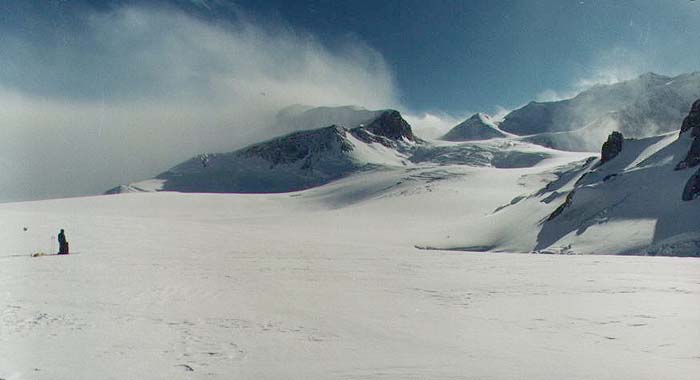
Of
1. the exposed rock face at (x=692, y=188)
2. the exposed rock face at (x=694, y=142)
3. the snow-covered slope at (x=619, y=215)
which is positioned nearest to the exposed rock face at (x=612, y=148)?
the snow-covered slope at (x=619, y=215)

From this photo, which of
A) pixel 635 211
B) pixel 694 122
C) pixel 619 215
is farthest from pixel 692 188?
pixel 694 122

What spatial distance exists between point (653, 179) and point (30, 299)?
33734 mm

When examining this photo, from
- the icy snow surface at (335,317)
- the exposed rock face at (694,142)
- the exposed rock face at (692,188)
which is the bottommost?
the icy snow surface at (335,317)

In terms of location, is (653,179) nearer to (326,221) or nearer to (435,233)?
(435,233)

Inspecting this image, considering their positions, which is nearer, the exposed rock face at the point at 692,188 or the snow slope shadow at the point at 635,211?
the snow slope shadow at the point at 635,211

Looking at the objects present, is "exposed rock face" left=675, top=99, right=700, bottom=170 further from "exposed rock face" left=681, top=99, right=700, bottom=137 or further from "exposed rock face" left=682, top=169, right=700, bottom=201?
"exposed rock face" left=682, top=169, right=700, bottom=201

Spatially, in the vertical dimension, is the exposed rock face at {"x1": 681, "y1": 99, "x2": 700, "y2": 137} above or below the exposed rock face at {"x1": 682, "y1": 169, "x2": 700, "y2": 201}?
above

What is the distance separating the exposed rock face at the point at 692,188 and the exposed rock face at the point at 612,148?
11785mm

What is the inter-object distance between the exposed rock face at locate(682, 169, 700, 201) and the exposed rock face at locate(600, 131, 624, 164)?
11.8m

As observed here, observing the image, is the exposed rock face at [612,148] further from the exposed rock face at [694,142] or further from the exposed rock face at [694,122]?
the exposed rock face at [694,142]

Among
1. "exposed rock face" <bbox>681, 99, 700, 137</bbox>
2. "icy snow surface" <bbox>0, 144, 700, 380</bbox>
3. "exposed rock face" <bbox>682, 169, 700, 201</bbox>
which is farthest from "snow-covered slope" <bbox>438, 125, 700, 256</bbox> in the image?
"icy snow surface" <bbox>0, 144, 700, 380</bbox>

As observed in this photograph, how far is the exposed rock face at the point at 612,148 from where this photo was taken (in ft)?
124

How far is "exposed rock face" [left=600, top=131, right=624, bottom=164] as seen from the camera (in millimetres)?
37719

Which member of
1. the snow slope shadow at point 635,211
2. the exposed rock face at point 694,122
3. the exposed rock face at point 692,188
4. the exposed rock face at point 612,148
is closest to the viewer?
the snow slope shadow at point 635,211
